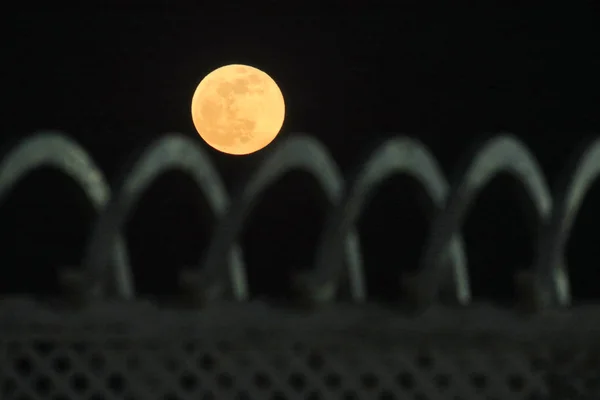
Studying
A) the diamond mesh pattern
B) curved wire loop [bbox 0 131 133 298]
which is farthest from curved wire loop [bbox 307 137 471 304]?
curved wire loop [bbox 0 131 133 298]

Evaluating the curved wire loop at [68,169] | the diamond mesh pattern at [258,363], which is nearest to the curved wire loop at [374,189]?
the diamond mesh pattern at [258,363]

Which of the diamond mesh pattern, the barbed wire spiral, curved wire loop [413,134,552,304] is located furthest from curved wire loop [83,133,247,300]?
curved wire loop [413,134,552,304]

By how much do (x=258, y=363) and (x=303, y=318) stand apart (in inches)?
5.4

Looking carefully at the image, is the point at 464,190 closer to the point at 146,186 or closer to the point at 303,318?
the point at 303,318

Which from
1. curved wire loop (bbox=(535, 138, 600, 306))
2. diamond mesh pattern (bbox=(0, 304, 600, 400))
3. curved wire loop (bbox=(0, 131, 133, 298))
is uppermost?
curved wire loop (bbox=(0, 131, 133, 298))

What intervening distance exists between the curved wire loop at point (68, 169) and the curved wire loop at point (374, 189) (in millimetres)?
430

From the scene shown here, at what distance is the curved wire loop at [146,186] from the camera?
167 centimetres

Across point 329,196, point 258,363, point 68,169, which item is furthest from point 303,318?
point 68,169

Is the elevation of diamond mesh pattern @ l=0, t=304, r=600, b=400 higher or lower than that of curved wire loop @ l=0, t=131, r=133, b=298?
lower

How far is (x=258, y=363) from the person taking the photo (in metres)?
1.75

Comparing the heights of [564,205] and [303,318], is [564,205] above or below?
above

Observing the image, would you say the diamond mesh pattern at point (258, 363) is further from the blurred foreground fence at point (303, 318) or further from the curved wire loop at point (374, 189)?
the curved wire loop at point (374, 189)

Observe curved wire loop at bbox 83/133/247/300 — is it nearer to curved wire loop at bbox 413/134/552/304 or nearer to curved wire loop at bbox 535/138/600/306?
curved wire loop at bbox 413/134/552/304

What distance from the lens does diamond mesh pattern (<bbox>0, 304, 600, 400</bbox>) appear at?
5.69ft
